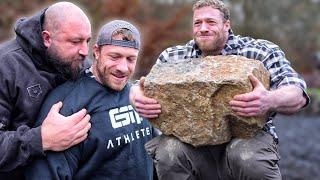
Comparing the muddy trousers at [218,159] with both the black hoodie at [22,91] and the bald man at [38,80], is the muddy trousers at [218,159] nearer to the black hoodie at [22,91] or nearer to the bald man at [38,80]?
the bald man at [38,80]

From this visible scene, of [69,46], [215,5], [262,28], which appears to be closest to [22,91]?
[69,46]

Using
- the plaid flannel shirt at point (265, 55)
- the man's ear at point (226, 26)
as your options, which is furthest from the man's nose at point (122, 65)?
the man's ear at point (226, 26)

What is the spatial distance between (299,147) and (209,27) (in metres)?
11.0

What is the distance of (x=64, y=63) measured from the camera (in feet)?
16.6

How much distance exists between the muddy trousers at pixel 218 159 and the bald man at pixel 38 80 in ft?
2.11

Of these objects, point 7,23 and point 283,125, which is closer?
point 283,125

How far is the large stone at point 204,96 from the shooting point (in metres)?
4.35

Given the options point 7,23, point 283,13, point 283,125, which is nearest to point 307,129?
point 283,125

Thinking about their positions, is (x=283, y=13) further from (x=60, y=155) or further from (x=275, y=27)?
(x=60, y=155)

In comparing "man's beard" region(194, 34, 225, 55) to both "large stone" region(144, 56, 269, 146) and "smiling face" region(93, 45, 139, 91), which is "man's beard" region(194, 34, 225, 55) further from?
"smiling face" region(93, 45, 139, 91)

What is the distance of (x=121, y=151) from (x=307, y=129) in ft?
47.9

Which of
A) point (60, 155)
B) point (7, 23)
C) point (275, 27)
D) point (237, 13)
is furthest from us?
point (275, 27)

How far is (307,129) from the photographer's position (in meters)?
19.1

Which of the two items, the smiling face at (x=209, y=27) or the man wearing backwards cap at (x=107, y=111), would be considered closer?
the smiling face at (x=209, y=27)
